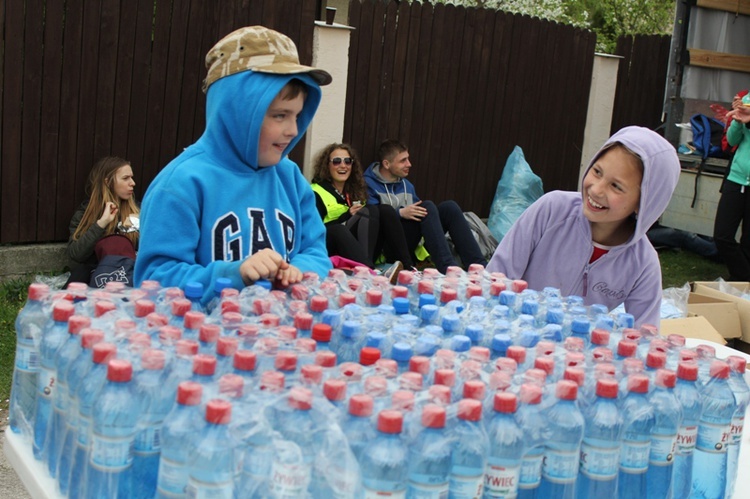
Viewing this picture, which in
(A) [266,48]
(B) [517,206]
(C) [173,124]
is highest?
(A) [266,48]

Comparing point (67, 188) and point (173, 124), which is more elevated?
point (173, 124)

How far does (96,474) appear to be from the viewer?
181 centimetres

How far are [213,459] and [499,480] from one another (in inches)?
24.0

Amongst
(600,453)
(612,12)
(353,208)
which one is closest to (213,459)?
(600,453)

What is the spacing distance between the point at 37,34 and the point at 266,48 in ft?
14.1

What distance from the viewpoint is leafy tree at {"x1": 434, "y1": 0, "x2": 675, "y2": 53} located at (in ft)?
59.7

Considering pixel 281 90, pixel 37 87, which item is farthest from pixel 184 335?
pixel 37 87

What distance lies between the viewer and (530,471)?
1937 mm

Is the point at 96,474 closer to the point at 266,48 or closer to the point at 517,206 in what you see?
the point at 266,48

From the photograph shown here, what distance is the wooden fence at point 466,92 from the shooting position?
355 inches

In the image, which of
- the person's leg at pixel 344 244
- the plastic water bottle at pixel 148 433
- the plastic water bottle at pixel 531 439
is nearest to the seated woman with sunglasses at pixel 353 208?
the person's leg at pixel 344 244

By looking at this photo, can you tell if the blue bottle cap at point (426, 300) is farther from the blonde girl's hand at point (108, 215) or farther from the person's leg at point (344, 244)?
the person's leg at point (344, 244)

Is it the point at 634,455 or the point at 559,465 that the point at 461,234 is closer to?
the point at 634,455

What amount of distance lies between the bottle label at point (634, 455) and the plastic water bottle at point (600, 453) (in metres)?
0.03
